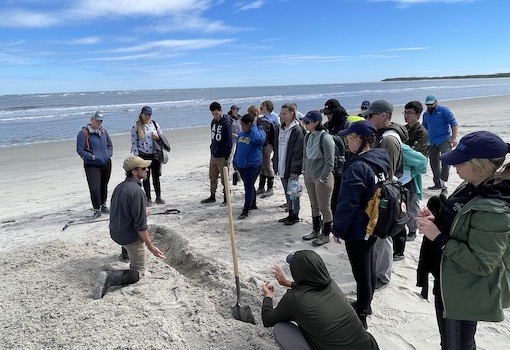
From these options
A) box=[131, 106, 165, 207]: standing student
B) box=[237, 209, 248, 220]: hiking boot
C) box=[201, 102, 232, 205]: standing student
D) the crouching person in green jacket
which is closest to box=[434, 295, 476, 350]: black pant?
the crouching person in green jacket

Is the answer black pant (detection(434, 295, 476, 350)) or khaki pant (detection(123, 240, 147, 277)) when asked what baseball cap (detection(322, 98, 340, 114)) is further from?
black pant (detection(434, 295, 476, 350))

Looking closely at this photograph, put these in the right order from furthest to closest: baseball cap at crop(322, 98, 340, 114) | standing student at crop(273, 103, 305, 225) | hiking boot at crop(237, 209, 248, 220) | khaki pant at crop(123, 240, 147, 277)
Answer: hiking boot at crop(237, 209, 248, 220) < standing student at crop(273, 103, 305, 225) < baseball cap at crop(322, 98, 340, 114) < khaki pant at crop(123, 240, 147, 277)

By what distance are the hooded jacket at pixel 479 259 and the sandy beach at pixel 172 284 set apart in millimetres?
1303

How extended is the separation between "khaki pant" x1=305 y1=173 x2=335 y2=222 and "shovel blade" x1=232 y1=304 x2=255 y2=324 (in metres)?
2.06

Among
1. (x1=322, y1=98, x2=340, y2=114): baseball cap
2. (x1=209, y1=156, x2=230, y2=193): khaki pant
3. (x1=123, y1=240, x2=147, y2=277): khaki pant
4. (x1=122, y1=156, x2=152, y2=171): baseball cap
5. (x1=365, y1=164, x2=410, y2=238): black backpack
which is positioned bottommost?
(x1=123, y1=240, x2=147, y2=277): khaki pant

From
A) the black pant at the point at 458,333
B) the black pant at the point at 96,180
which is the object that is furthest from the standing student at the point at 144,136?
the black pant at the point at 458,333

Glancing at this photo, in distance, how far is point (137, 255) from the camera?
4555mm

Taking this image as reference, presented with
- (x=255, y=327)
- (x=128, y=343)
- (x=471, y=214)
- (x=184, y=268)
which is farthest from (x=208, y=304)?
(x=471, y=214)

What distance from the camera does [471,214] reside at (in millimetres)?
2182

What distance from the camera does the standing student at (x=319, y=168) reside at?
5109mm

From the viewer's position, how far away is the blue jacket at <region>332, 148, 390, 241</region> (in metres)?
3.26

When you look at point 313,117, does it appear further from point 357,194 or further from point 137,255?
point 137,255

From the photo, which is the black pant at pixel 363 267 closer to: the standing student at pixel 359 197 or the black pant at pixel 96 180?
the standing student at pixel 359 197

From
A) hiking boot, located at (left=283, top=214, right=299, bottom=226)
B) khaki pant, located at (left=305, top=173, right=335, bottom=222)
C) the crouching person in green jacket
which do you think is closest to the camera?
the crouching person in green jacket
